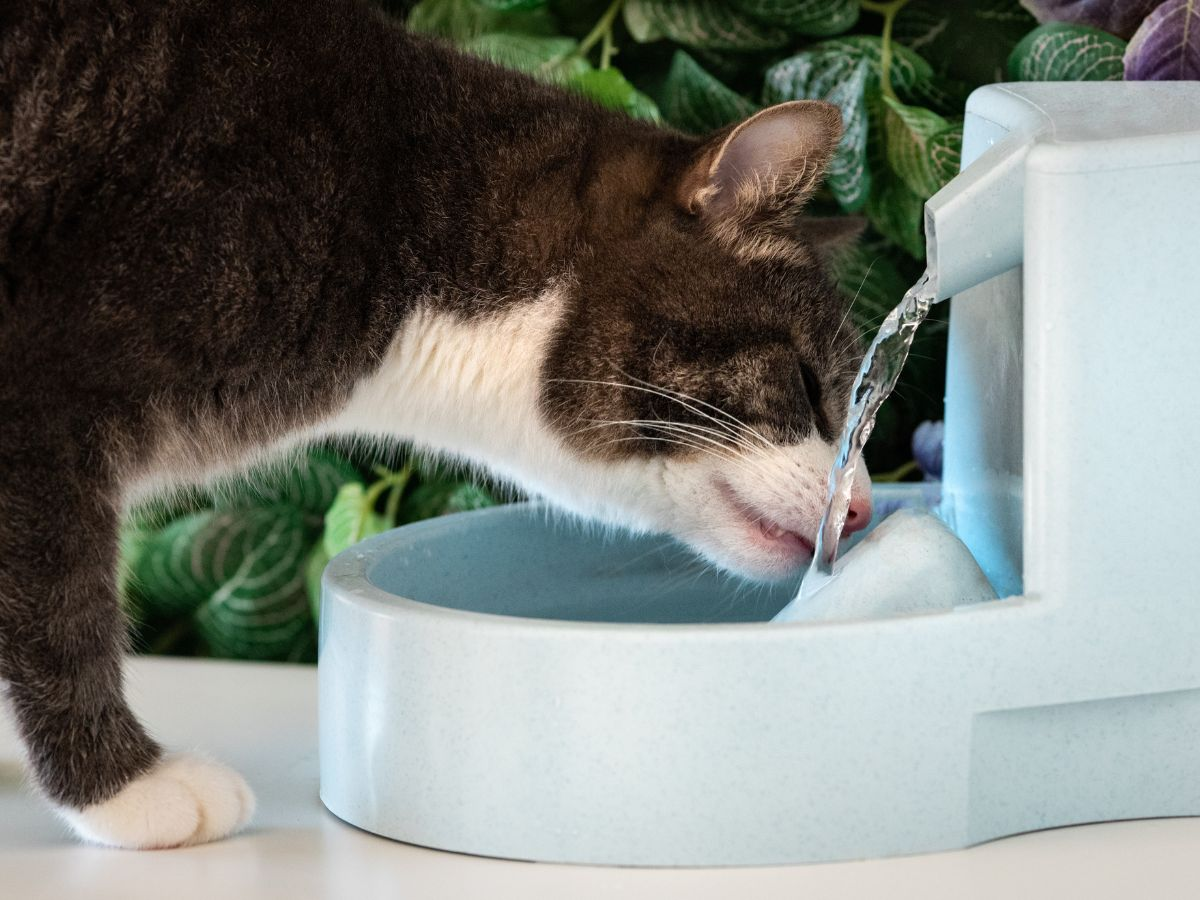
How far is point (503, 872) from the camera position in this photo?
40.7 inches

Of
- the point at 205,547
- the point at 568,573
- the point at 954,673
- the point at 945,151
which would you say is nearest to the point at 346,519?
the point at 205,547

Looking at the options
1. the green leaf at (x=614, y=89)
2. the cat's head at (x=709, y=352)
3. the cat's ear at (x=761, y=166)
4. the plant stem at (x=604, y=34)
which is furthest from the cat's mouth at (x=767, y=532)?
the plant stem at (x=604, y=34)

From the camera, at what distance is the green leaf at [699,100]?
1.75 meters

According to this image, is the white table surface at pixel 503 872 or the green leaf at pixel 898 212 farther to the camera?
the green leaf at pixel 898 212

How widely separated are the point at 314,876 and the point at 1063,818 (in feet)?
1.80

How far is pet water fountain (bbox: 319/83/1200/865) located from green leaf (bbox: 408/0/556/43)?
87 centimetres

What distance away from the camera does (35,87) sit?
1.12 m

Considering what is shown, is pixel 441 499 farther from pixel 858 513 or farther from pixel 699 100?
pixel 858 513

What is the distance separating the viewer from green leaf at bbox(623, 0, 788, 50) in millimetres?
1749

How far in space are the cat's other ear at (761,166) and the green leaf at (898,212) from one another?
394mm

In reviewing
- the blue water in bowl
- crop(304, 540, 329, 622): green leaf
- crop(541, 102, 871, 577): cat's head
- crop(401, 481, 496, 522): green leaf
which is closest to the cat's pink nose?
crop(541, 102, 871, 577): cat's head

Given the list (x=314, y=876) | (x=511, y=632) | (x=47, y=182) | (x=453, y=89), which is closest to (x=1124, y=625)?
(x=511, y=632)

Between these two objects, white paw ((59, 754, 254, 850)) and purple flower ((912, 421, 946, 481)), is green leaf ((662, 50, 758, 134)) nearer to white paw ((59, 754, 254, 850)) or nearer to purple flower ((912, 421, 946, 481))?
purple flower ((912, 421, 946, 481))

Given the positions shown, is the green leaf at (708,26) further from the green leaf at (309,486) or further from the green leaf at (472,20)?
the green leaf at (309,486)
